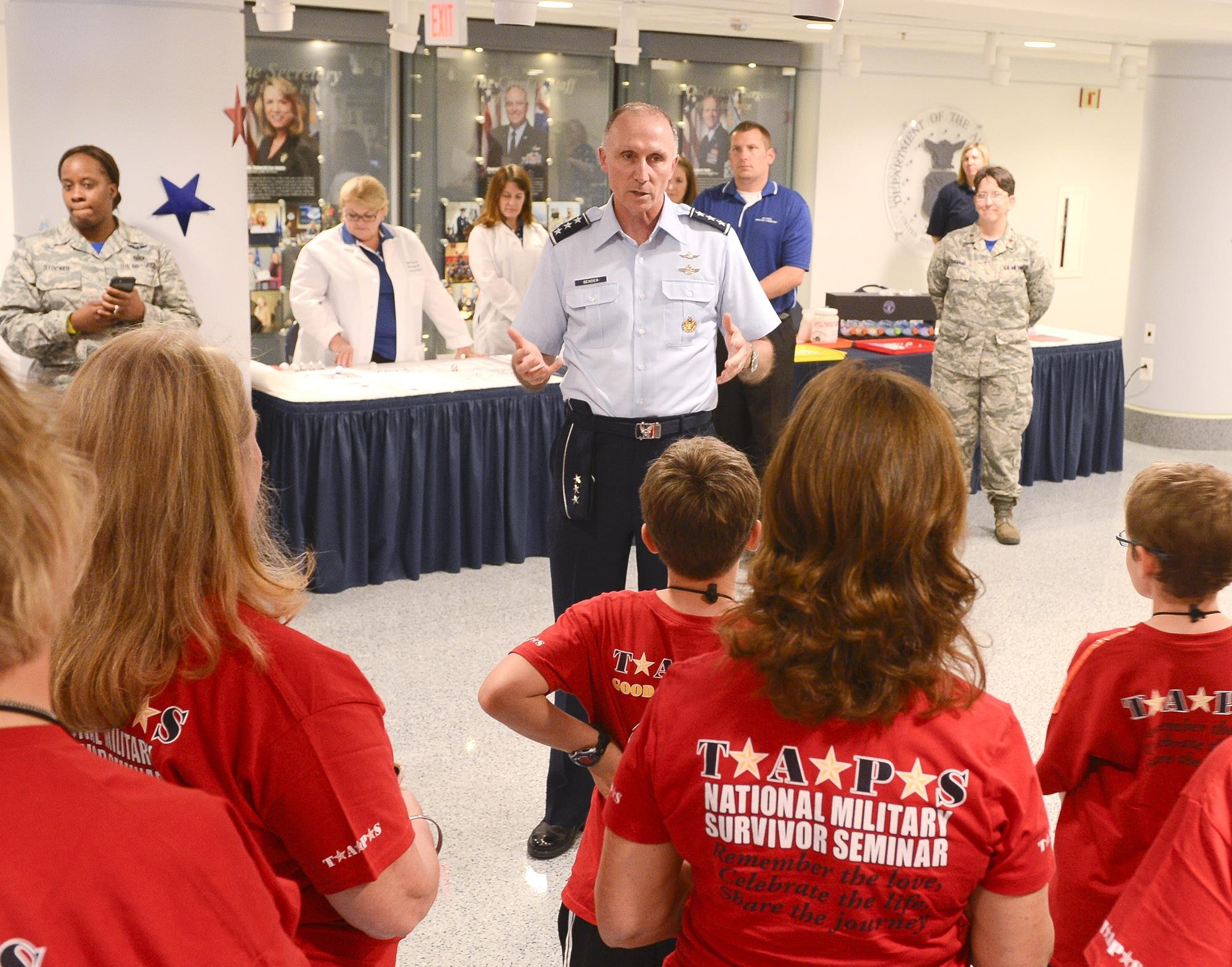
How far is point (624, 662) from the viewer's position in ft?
6.18

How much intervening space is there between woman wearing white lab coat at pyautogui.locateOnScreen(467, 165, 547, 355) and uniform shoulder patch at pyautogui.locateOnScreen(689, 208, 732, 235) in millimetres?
3155

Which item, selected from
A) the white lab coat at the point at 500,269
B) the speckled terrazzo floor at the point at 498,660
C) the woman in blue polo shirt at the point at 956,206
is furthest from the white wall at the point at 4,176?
the woman in blue polo shirt at the point at 956,206

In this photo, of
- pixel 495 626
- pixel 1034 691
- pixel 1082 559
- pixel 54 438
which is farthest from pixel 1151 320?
pixel 54 438

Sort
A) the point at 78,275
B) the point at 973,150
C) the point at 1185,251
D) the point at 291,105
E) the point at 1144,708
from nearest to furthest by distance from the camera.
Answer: the point at 1144,708 → the point at 78,275 → the point at 291,105 → the point at 1185,251 → the point at 973,150

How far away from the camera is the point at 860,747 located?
3.96 feet

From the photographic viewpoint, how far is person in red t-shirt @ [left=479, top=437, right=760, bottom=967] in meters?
1.78

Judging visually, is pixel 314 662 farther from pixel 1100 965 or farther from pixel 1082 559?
pixel 1082 559

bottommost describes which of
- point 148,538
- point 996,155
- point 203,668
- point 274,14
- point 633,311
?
point 203,668

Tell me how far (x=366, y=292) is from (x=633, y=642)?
12.5ft

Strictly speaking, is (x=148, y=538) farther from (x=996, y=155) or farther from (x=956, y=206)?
(x=996, y=155)

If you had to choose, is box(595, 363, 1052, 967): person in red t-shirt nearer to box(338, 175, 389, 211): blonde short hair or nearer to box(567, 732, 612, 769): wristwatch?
box(567, 732, 612, 769): wristwatch

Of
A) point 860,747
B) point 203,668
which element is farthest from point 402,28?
point 860,747

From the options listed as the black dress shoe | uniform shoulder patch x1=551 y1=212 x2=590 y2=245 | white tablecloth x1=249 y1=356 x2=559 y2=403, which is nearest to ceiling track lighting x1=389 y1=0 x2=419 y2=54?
white tablecloth x1=249 y1=356 x2=559 y2=403

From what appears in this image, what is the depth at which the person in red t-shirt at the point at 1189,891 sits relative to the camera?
106 centimetres
